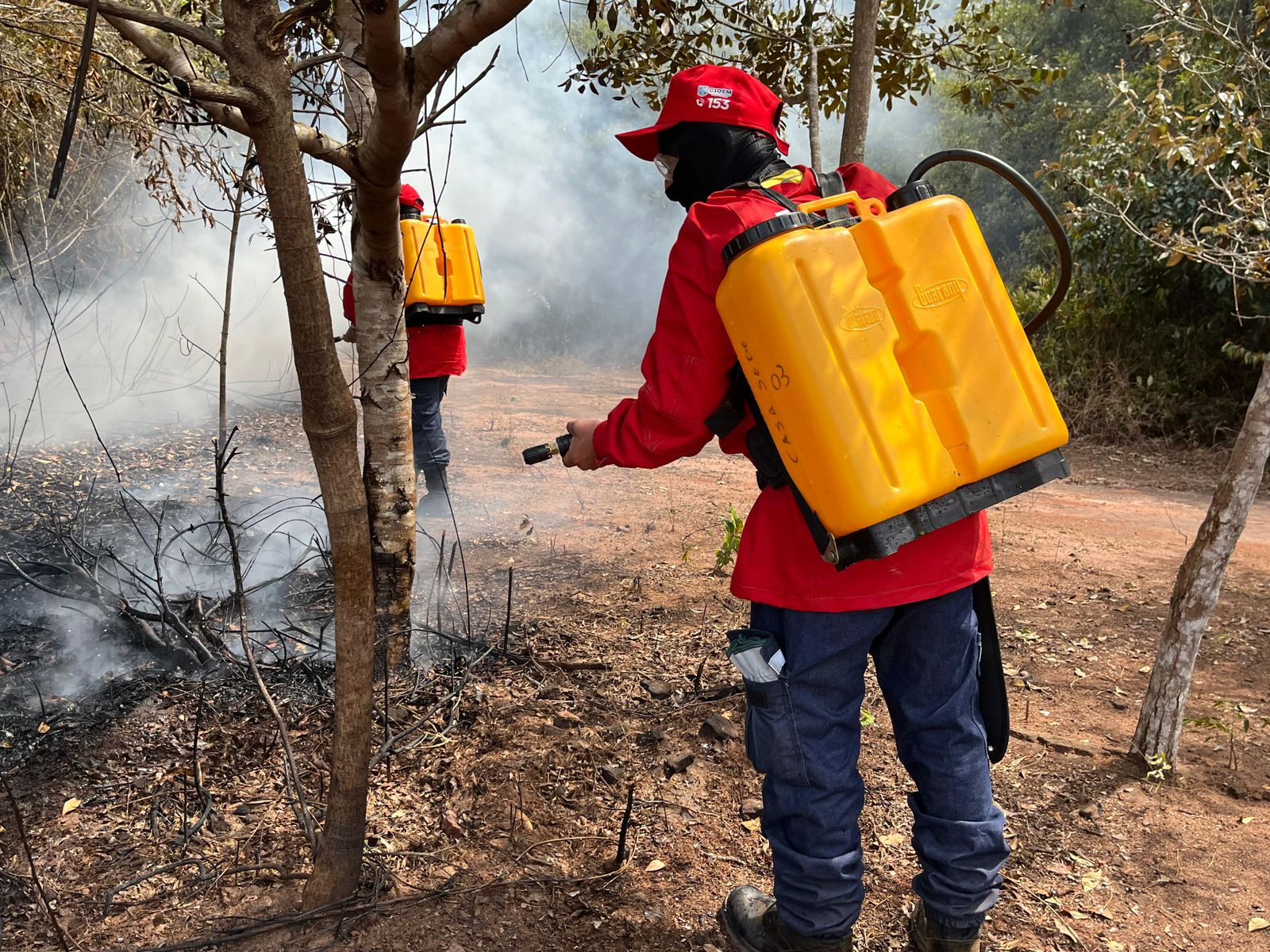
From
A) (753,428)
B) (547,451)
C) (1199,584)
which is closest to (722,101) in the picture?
(753,428)

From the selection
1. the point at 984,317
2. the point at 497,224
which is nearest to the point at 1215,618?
the point at 984,317

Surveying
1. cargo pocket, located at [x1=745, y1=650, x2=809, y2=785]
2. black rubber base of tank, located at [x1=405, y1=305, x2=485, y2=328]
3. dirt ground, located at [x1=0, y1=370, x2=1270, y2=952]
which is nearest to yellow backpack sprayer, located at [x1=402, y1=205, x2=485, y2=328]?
black rubber base of tank, located at [x1=405, y1=305, x2=485, y2=328]

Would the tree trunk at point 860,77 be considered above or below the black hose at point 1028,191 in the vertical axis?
above

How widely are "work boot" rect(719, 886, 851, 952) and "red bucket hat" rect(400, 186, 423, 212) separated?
3729 mm

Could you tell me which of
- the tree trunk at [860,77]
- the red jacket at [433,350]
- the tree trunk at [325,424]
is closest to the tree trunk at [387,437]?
the tree trunk at [325,424]

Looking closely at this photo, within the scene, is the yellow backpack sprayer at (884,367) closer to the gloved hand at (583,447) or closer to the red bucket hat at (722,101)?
the red bucket hat at (722,101)

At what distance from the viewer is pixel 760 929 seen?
204cm

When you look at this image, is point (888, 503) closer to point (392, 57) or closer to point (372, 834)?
point (392, 57)

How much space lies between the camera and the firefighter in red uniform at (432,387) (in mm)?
5121

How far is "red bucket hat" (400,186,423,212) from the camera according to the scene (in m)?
4.64

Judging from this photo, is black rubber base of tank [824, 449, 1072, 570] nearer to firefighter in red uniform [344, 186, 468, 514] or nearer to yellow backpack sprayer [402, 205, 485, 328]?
Result: yellow backpack sprayer [402, 205, 485, 328]

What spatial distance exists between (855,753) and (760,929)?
481 mm

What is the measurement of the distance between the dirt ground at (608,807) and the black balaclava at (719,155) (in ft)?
5.40

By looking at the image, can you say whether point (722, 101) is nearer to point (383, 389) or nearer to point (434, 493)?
point (383, 389)
